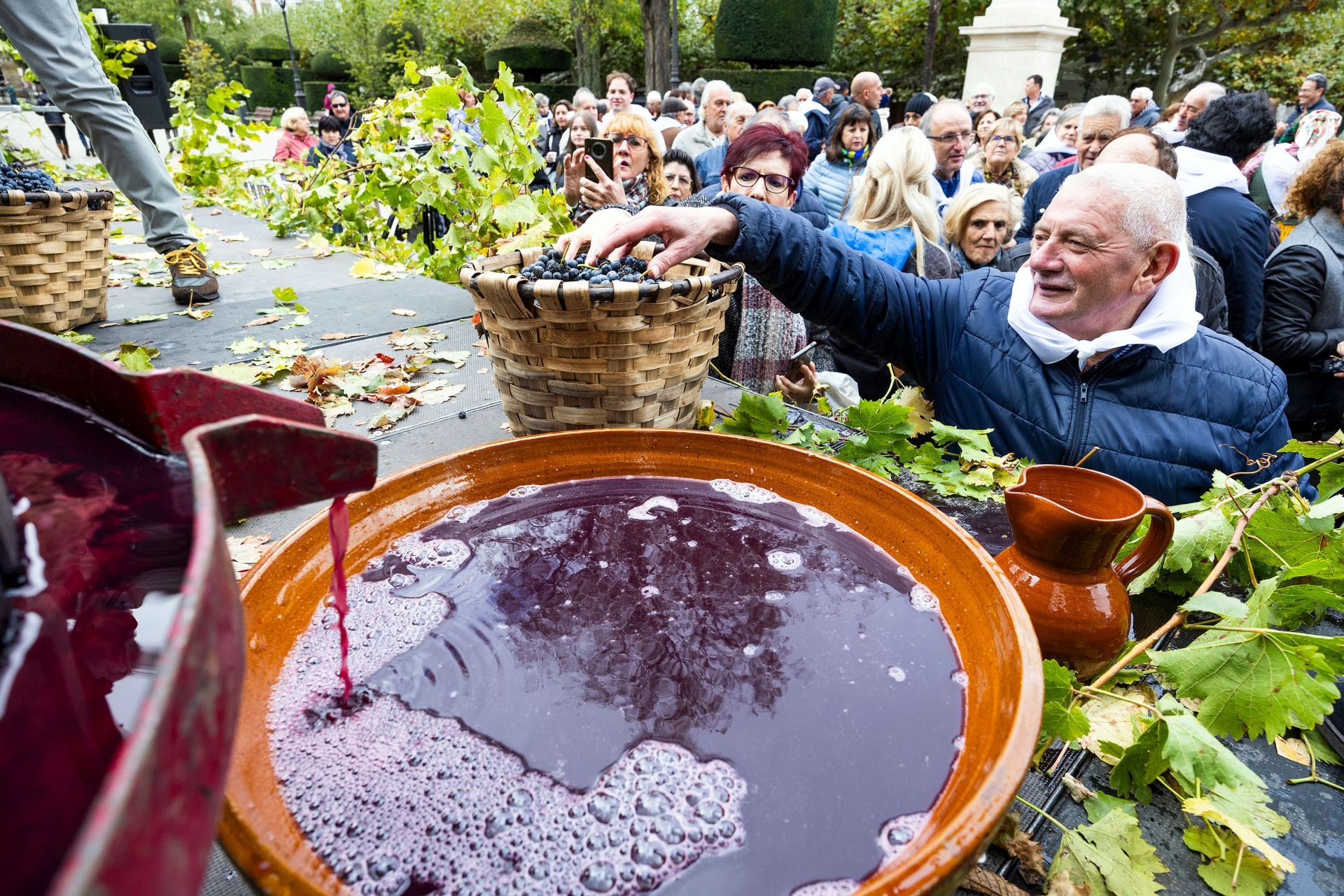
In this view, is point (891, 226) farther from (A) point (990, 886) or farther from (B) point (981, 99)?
(B) point (981, 99)

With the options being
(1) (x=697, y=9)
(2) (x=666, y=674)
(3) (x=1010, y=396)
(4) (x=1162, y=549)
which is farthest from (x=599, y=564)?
(1) (x=697, y=9)

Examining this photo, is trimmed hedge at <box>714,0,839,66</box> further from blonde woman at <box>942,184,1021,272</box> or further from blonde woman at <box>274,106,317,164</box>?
blonde woman at <box>942,184,1021,272</box>

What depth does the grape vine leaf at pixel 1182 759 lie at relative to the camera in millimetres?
902

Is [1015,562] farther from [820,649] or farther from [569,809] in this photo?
[569,809]

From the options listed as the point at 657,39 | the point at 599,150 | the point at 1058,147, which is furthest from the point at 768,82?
the point at 599,150

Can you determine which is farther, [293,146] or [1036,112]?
[1036,112]

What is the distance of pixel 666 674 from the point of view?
0.92 m

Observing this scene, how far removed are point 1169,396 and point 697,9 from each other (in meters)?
Answer: 28.9

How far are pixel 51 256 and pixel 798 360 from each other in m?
2.83

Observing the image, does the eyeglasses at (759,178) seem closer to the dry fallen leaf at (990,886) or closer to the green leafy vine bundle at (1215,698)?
the green leafy vine bundle at (1215,698)

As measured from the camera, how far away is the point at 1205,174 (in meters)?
4.06

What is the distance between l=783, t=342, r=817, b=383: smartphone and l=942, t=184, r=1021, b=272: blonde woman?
45.2 inches

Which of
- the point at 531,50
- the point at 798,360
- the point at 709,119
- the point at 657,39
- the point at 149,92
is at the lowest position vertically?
the point at 798,360

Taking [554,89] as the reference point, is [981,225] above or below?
below
